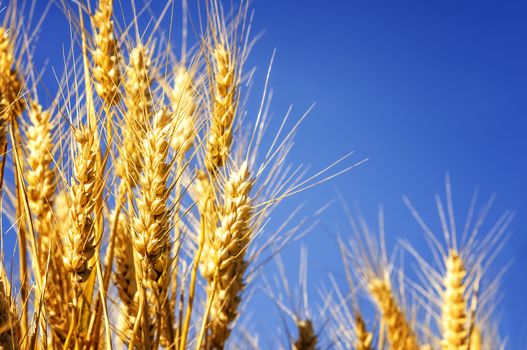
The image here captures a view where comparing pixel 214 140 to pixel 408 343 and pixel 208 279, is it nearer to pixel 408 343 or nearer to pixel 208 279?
pixel 208 279

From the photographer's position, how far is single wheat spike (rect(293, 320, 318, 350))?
2396 mm

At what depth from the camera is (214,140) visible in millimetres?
1913

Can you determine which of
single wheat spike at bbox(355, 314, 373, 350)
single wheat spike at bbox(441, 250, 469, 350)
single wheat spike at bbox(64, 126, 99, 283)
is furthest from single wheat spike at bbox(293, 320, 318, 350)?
single wheat spike at bbox(64, 126, 99, 283)

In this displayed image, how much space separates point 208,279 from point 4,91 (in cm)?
86

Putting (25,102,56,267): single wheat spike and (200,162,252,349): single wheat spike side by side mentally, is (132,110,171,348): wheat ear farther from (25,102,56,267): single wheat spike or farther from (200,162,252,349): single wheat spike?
(25,102,56,267): single wheat spike

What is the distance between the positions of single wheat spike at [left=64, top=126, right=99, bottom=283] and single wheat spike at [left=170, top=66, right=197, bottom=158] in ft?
0.71

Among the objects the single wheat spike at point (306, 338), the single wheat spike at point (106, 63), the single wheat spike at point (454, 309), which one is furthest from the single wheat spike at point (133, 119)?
the single wheat spike at point (454, 309)

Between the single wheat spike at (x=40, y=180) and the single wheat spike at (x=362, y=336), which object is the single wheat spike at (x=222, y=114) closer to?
the single wheat spike at (x=40, y=180)

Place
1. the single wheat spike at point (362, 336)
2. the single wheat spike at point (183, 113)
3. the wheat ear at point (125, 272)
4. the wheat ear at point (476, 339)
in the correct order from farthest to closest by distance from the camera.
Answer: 1. the wheat ear at point (476, 339)
2. the single wheat spike at point (362, 336)
3. the wheat ear at point (125, 272)
4. the single wheat spike at point (183, 113)

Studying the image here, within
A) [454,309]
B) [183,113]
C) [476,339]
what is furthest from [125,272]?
[476,339]

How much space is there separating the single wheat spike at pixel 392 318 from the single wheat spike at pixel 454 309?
0.28m

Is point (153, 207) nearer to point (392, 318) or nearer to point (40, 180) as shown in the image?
point (40, 180)

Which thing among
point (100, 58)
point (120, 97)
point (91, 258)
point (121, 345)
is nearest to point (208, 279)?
point (91, 258)

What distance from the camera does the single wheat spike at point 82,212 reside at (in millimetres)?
1597
